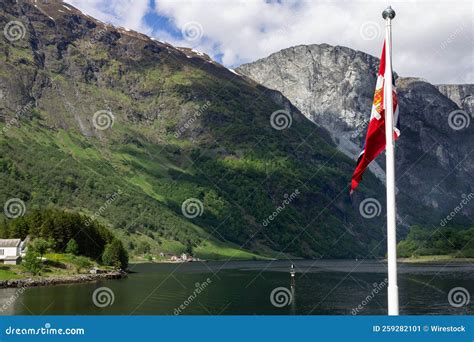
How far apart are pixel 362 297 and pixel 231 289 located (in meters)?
30.6

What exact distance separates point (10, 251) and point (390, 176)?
136 meters

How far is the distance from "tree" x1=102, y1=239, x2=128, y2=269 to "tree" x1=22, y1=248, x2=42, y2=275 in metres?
41.2

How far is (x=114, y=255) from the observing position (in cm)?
17450

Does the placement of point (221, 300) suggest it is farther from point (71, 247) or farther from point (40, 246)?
point (71, 247)

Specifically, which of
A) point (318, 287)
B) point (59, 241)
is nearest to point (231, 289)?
point (318, 287)

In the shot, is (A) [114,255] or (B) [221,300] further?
(A) [114,255]
